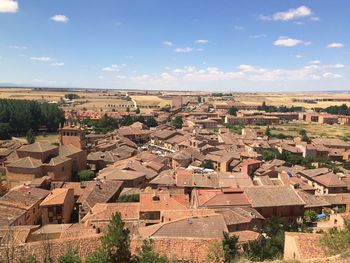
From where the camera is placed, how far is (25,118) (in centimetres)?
8906

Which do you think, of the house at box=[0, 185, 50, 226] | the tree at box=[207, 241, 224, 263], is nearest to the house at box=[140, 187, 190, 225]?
the house at box=[0, 185, 50, 226]

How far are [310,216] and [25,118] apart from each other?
7774 cm

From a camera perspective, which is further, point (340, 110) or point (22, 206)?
point (340, 110)

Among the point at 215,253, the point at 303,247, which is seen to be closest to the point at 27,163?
the point at 215,253

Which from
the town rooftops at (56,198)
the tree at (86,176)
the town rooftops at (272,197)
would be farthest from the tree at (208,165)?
the town rooftops at (56,198)

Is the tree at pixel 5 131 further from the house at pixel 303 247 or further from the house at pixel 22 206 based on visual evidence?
the house at pixel 303 247

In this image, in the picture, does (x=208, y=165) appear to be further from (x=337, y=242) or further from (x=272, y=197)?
(x=337, y=242)

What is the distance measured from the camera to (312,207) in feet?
118

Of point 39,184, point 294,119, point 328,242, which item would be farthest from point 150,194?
point 294,119

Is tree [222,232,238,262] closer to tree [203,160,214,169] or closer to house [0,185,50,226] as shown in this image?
house [0,185,50,226]

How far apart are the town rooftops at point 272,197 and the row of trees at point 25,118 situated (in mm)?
68599

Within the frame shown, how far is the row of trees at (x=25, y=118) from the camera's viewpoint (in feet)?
281

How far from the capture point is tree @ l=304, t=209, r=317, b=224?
110ft

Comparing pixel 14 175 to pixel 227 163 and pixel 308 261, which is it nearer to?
pixel 227 163
